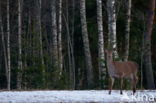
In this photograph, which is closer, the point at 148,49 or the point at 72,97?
the point at 72,97

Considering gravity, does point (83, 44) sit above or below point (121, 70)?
above

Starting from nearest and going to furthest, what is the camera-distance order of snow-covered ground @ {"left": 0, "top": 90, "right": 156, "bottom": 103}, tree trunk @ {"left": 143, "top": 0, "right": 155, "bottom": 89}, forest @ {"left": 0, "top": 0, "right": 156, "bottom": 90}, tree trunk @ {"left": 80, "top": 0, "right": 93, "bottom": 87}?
snow-covered ground @ {"left": 0, "top": 90, "right": 156, "bottom": 103}
forest @ {"left": 0, "top": 0, "right": 156, "bottom": 90}
tree trunk @ {"left": 80, "top": 0, "right": 93, "bottom": 87}
tree trunk @ {"left": 143, "top": 0, "right": 155, "bottom": 89}

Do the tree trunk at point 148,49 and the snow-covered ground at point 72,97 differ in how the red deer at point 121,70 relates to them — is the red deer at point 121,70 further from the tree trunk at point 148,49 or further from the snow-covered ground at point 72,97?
the tree trunk at point 148,49

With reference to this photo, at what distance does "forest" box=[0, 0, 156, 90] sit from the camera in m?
29.4

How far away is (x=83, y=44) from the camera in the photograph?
37031 millimetres

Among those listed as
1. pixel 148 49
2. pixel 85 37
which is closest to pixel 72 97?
pixel 85 37

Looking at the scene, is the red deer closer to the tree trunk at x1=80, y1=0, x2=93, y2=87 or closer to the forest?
the forest

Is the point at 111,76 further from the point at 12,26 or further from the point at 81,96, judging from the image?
the point at 12,26

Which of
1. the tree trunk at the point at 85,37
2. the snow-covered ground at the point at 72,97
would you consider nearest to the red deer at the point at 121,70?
the snow-covered ground at the point at 72,97

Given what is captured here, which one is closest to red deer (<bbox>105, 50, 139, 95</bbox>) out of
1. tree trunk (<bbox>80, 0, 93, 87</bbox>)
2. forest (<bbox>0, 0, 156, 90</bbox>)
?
forest (<bbox>0, 0, 156, 90</bbox>)

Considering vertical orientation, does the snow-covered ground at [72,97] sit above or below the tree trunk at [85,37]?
below

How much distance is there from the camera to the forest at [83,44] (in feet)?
96.5

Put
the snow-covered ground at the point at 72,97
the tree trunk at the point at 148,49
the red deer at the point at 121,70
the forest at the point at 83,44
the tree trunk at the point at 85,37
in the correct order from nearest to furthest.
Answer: the snow-covered ground at the point at 72,97 < the red deer at the point at 121,70 < the forest at the point at 83,44 < the tree trunk at the point at 85,37 < the tree trunk at the point at 148,49

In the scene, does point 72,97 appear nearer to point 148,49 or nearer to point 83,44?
point 148,49
